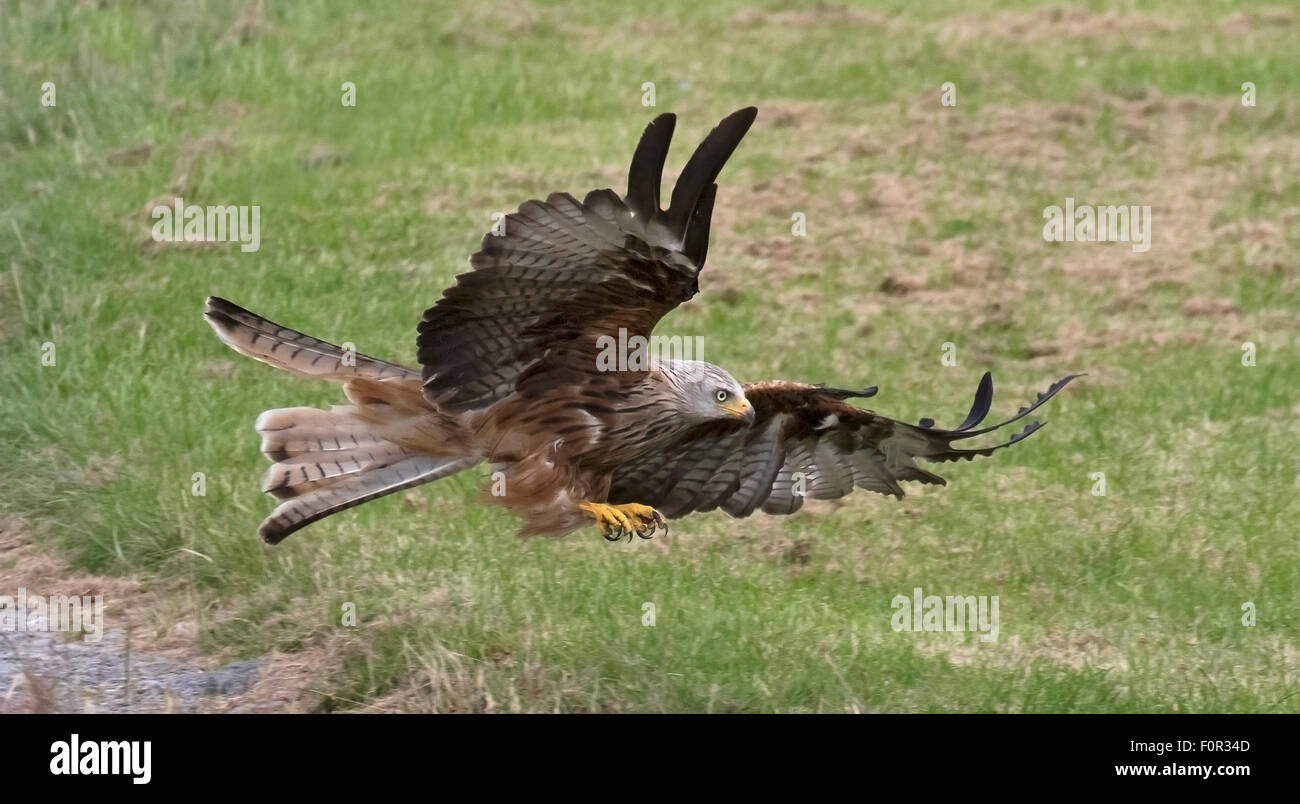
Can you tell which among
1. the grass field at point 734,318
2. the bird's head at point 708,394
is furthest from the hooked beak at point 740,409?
the grass field at point 734,318

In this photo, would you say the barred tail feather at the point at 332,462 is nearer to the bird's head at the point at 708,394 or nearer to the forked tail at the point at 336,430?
the forked tail at the point at 336,430

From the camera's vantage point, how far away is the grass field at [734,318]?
7.79m

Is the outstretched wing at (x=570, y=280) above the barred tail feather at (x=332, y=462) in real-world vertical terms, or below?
above

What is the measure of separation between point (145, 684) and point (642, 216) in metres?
3.11

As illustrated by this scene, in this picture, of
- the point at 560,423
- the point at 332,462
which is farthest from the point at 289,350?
the point at 560,423

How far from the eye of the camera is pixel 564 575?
840 centimetres

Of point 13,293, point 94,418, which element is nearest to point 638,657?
point 94,418

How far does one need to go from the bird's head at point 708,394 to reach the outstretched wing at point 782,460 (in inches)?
13.1

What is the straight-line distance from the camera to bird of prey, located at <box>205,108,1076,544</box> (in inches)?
265

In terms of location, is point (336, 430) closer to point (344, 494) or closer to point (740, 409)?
point (344, 494)

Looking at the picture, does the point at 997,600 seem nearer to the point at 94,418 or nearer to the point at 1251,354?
the point at 1251,354

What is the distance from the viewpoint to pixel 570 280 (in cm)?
648

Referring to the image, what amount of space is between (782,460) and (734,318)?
4.26 metres

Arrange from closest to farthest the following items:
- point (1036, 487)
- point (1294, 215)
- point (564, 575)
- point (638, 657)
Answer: point (638, 657), point (564, 575), point (1036, 487), point (1294, 215)
